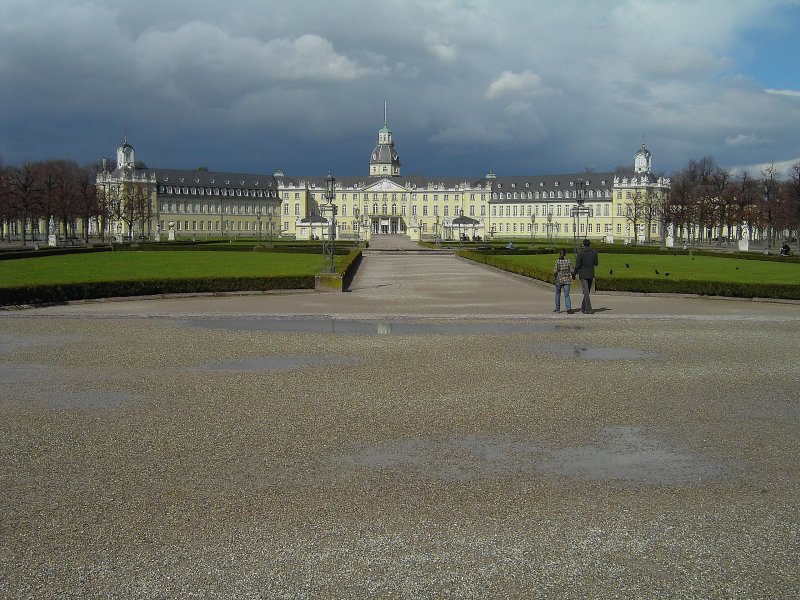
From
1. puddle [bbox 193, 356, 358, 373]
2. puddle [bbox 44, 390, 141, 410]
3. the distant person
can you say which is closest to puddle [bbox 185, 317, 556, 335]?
the distant person

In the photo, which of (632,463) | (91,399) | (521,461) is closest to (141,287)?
(91,399)

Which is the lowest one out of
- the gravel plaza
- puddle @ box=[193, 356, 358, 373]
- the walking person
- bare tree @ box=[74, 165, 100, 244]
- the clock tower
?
the gravel plaza

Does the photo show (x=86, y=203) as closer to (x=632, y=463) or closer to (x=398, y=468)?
(x=398, y=468)

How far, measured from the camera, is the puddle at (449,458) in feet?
20.3

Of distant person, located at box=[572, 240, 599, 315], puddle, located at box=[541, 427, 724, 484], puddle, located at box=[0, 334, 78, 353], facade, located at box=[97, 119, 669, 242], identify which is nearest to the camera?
puddle, located at box=[541, 427, 724, 484]

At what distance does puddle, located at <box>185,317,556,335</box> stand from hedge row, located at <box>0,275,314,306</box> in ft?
15.3

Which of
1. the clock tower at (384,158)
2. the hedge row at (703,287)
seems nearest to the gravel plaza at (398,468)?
the hedge row at (703,287)

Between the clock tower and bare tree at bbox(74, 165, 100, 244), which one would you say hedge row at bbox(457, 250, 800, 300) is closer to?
bare tree at bbox(74, 165, 100, 244)

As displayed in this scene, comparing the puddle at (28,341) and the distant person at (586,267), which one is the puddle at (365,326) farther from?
the puddle at (28,341)

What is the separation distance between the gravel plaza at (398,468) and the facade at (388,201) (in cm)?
10822

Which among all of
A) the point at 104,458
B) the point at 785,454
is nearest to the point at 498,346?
the point at 785,454

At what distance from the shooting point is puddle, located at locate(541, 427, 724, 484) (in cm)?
612

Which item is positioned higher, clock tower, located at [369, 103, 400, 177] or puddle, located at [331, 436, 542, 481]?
clock tower, located at [369, 103, 400, 177]

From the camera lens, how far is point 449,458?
653cm
